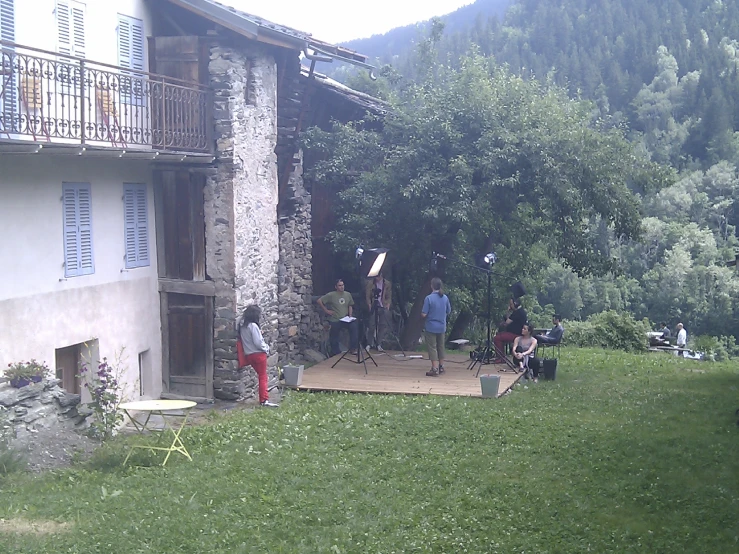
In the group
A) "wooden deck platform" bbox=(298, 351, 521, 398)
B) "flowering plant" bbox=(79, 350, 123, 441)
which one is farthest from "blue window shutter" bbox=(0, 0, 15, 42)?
"wooden deck platform" bbox=(298, 351, 521, 398)

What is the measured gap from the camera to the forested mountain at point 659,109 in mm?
61125

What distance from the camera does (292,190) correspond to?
675 inches

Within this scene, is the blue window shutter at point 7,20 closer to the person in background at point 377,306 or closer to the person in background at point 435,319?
the person in background at point 435,319

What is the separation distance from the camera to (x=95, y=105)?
35.4ft

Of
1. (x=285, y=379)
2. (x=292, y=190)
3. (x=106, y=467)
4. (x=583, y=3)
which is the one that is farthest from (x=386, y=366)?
(x=583, y=3)

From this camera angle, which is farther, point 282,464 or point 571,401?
point 571,401

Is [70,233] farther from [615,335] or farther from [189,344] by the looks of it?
[615,335]

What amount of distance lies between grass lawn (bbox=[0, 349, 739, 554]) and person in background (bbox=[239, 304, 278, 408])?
1.60 ft

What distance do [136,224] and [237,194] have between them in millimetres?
1664

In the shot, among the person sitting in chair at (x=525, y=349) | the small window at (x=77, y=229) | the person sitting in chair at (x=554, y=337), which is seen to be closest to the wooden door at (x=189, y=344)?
the small window at (x=77, y=229)

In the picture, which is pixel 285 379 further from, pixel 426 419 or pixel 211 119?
pixel 211 119

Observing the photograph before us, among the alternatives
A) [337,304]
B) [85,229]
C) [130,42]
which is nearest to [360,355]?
[337,304]

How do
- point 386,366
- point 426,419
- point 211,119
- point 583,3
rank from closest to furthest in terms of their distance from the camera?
point 426,419
point 211,119
point 386,366
point 583,3

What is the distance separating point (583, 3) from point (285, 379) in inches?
4118
